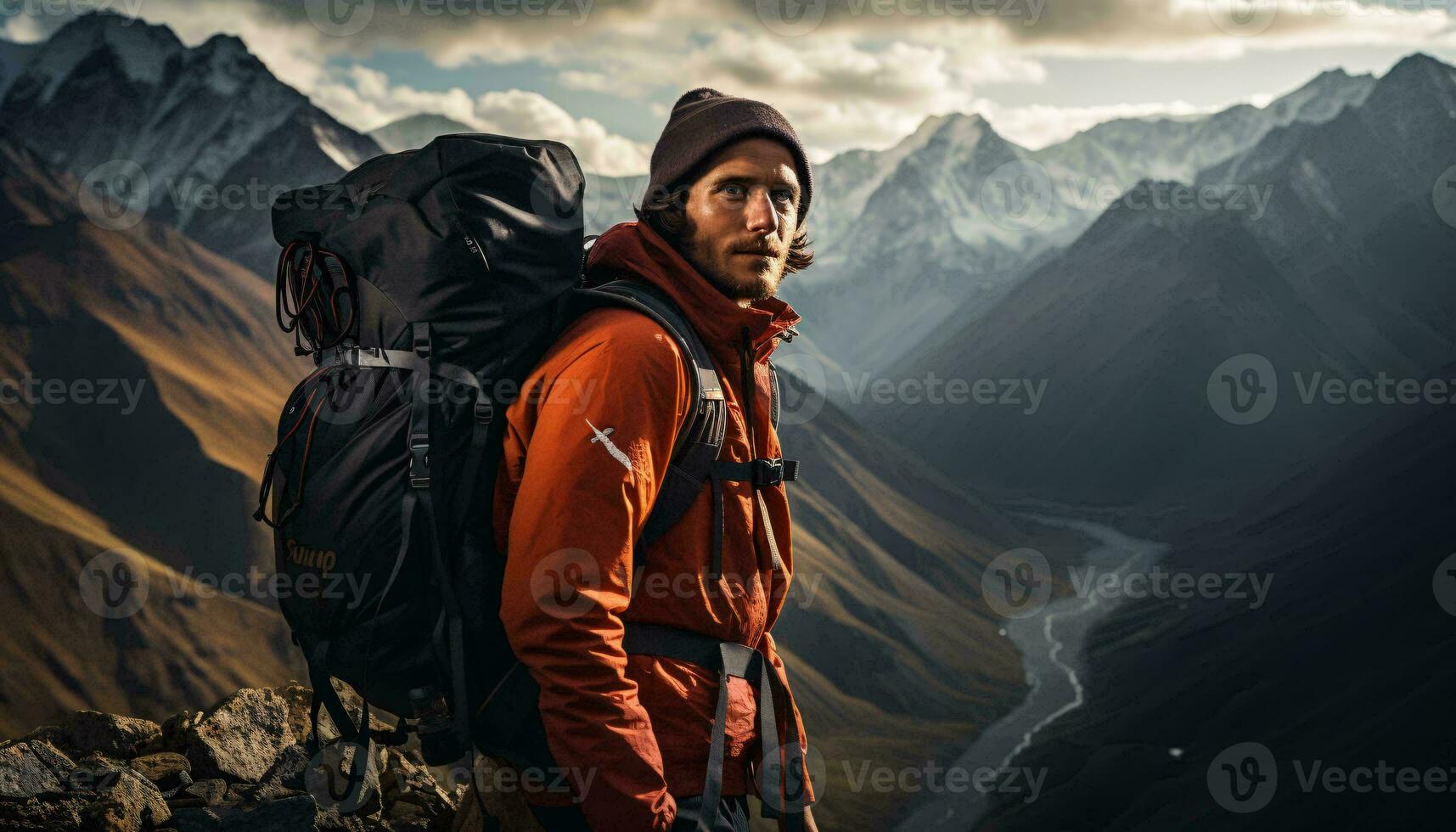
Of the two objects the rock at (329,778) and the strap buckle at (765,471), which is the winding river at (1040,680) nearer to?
the rock at (329,778)

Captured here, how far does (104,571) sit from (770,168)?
21788mm

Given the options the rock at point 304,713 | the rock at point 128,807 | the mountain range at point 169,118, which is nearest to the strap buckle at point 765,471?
the rock at point 128,807

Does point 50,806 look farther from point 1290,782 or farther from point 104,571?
point 1290,782

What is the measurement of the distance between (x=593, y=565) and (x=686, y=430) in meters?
0.47

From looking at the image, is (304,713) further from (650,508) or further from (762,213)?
(762,213)

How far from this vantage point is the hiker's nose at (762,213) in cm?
315

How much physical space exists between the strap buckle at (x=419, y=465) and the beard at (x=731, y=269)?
39.5 inches

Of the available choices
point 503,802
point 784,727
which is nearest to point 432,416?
point 503,802

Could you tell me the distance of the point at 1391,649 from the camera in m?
33.2

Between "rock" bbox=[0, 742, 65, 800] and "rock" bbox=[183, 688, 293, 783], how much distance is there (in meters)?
0.70

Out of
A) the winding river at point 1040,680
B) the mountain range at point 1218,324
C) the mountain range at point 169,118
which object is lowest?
the winding river at point 1040,680

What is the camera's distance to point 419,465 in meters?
2.70

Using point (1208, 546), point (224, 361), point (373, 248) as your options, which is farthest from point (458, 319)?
point (1208, 546)

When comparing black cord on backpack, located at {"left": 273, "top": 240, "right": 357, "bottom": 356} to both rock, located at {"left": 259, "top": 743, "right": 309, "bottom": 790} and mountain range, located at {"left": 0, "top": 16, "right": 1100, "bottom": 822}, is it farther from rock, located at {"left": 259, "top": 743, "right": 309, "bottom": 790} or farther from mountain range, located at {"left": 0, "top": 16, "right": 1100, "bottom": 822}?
mountain range, located at {"left": 0, "top": 16, "right": 1100, "bottom": 822}
